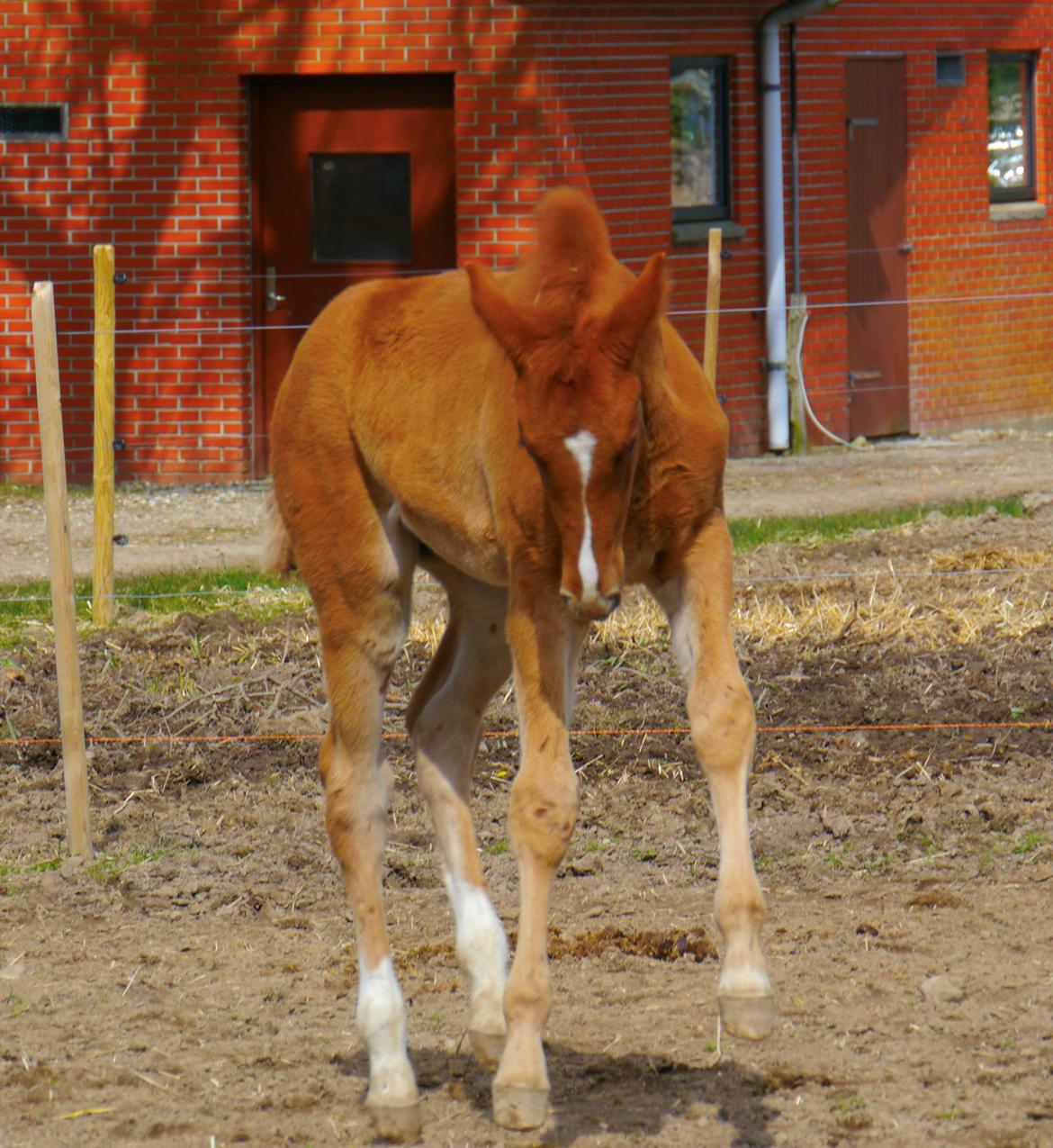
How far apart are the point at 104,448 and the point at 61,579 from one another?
270 centimetres

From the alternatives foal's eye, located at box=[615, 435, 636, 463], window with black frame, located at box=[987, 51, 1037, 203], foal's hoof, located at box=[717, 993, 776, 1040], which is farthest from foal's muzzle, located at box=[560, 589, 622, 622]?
window with black frame, located at box=[987, 51, 1037, 203]

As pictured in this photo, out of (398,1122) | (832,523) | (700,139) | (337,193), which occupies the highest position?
(700,139)

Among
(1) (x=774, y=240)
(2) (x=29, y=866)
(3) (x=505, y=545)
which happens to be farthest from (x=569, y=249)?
(1) (x=774, y=240)

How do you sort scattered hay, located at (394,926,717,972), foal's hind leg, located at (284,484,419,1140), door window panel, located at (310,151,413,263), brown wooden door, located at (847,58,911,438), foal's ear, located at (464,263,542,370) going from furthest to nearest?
brown wooden door, located at (847,58,911,438)
door window panel, located at (310,151,413,263)
scattered hay, located at (394,926,717,972)
foal's hind leg, located at (284,484,419,1140)
foal's ear, located at (464,263,542,370)

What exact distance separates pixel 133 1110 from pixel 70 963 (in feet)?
3.65

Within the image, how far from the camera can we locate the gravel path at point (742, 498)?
11.6m

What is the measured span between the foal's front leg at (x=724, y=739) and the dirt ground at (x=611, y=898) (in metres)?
0.61

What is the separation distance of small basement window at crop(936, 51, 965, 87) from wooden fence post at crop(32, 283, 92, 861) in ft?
39.1

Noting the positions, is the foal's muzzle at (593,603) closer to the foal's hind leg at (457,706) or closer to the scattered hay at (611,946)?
the foal's hind leg at (457,706)

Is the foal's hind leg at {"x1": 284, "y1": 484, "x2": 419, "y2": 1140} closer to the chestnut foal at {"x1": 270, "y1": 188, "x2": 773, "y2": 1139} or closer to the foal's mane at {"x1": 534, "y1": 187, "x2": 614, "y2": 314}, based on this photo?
the chestnut foal at {"x1": 270, "y1": 188, "x2": 773, "y2": 1139}

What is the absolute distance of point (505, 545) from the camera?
422 cm

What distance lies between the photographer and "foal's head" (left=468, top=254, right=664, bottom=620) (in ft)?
12.2

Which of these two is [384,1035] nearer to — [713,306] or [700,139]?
[713,306]

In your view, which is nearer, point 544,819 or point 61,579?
point 544,819
